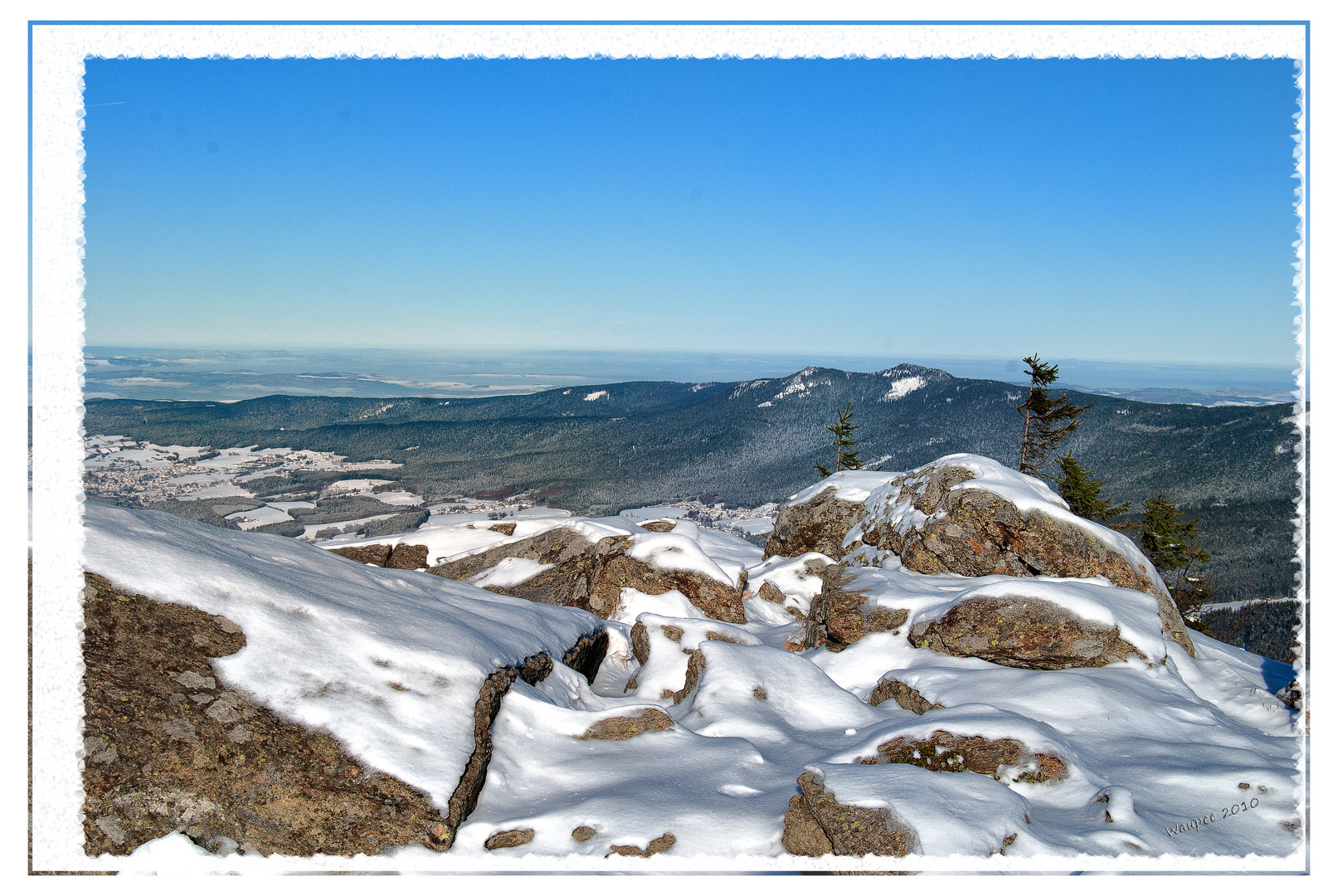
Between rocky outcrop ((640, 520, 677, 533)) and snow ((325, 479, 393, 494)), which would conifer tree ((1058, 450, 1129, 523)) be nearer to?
rocky outcrop ((640, 520, 677, 533))

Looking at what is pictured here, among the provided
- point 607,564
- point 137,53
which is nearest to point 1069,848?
point 137,53

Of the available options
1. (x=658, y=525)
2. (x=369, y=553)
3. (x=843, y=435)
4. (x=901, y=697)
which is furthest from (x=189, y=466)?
(x=901, y=697)

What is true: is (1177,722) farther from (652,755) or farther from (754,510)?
(754,510)

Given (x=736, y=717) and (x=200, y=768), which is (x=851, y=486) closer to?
(x=736, y=717)

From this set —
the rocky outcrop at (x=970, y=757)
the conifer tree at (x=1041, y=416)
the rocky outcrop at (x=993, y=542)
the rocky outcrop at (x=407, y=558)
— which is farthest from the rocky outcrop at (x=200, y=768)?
the conifer tree at (x=1041, y=416)
